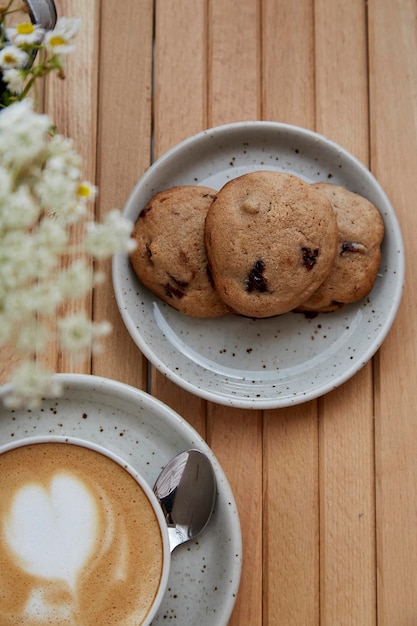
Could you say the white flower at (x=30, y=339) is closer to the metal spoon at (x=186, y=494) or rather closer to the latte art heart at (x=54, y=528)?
the latte art heart at (x=54, y=528)

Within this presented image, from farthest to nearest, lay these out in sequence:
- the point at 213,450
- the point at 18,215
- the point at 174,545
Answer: the point at 213,450 < the point at 174,545 < the point at 18,215

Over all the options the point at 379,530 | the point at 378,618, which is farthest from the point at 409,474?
the point at 378,618

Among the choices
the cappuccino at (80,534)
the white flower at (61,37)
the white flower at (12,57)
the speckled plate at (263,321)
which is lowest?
the cappuccino at (80,534)

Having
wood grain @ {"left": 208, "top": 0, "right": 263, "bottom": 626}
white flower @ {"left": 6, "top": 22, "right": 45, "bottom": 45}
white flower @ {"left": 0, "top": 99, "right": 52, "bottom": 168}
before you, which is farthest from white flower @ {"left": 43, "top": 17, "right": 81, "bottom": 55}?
wood grain @ {"left": 208, "top": 0, "right": 263, "bottom": 626}

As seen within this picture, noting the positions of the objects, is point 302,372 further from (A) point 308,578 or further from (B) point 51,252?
(B) point 51,252

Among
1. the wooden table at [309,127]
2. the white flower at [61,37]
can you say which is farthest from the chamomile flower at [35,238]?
the wooden table at [309,127]

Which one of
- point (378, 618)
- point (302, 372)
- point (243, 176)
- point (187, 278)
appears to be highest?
point (243, 176)
